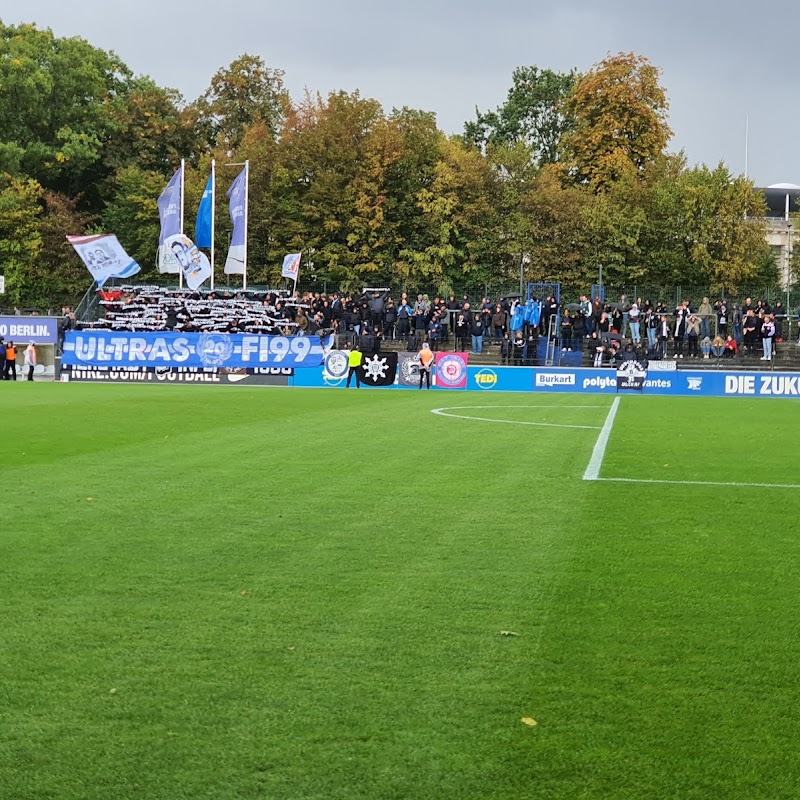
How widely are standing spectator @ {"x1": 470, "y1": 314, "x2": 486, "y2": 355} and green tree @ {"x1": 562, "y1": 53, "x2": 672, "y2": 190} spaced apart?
23.2 metres

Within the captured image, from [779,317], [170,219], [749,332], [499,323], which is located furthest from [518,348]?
[170,219]

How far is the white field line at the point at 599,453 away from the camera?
38.0ft

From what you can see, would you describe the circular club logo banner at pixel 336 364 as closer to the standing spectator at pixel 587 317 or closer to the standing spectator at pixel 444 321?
the standing spectator at pixel 444 321

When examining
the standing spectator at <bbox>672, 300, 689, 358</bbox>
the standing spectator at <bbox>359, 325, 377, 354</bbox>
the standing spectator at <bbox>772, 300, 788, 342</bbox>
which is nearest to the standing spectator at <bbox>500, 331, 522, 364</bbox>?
the standing spectator at <bbox>359, 325, 377, 354</bbox>

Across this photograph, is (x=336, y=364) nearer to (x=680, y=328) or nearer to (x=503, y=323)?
→ (x=503, y=323)

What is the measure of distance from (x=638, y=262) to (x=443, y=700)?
2016 inches

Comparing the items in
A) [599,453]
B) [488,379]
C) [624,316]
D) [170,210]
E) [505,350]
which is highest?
[170,210]

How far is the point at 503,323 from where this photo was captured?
40.5 metres

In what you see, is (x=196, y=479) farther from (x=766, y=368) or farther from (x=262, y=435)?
(x=766, y=368)

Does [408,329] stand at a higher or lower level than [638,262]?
lower

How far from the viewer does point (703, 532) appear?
8398 mm

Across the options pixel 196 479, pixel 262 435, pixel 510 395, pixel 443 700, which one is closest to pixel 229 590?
pixel 443 700

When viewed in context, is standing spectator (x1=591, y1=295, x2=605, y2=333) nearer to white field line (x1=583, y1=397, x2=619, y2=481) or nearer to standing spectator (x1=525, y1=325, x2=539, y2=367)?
standing spectator (x1=525, y1=325, x2=539, y2=367)

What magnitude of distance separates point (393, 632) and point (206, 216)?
41.3 meters
